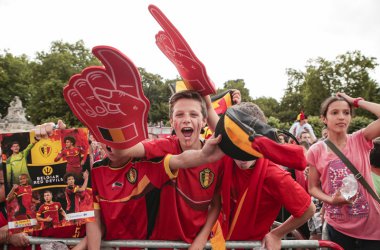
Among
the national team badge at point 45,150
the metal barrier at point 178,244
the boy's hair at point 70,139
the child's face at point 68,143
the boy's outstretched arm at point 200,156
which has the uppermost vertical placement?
the boy's hair at point 70,139

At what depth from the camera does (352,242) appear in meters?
2.84

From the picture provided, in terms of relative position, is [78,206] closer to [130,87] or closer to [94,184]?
[94,184]

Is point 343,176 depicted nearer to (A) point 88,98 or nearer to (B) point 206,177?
→ (B) point 206,177

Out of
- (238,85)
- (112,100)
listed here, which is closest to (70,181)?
(112,100)

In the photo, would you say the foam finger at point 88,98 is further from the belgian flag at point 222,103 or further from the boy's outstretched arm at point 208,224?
the belgian flag at point 222,103

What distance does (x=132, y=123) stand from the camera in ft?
6.31

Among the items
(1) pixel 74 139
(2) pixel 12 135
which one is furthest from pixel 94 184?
(2) pixel 12 135

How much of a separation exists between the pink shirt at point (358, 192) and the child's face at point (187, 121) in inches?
51.0

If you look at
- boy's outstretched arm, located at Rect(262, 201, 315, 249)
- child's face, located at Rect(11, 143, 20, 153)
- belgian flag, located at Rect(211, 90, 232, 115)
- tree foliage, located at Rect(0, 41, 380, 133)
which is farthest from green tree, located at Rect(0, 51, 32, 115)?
boy's outstretched arm, located at Rect(262, 201, 315, 249)

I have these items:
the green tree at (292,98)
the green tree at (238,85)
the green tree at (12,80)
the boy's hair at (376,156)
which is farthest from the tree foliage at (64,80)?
the boy's hair at (376,156)

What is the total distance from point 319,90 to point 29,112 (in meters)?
33.8

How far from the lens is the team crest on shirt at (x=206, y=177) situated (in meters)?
2.34

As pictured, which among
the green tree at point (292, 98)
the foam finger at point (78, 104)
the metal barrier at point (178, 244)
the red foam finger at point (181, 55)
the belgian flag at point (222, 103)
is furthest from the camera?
the green tree at point (292, 98)

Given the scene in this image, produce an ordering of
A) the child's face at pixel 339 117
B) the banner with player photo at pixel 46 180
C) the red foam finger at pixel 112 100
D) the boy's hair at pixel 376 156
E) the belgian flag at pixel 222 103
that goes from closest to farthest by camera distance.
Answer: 1. the red foam finger at pixel 112 100
2. the banner with player photo at pixel 46 180
3. the child's face at pixel 339 117
4. the boy's hair at pixel 376 156
5. the belgian flag at pixel 222 103
